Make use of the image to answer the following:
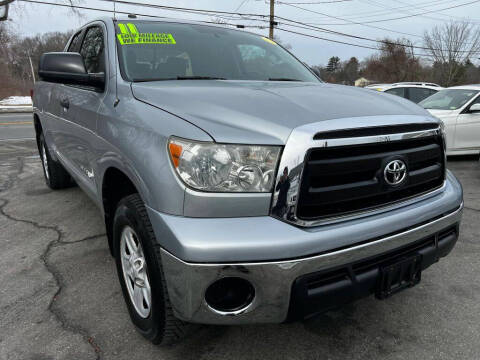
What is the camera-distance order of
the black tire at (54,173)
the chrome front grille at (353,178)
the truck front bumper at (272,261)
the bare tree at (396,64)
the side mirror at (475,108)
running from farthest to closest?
1. the bare tree at (396,64)
2. the side mirror at (475,108)
3. the black tire at (54,173)
4. the chrome front grille at (353,178)
5. the truck front bumper at (272,261)

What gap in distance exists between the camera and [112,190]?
2375 mm

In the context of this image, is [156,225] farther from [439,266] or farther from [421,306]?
[439,266]

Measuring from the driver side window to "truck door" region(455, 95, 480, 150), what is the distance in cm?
620

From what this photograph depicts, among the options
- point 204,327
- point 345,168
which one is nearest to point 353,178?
point 345,168

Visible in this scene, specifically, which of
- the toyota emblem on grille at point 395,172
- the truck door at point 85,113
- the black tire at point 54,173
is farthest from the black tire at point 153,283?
the black tire at point 54,173

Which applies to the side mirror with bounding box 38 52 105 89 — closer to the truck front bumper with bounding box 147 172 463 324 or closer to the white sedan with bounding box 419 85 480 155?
the truck front bumper with bounding box 147 172 463 324

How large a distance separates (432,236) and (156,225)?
138cm

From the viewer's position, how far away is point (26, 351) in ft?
6.72

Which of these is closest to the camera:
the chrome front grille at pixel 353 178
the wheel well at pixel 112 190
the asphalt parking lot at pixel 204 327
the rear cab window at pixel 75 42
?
the chrome front grille at pixel 353 178

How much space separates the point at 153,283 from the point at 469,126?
6.87 metres

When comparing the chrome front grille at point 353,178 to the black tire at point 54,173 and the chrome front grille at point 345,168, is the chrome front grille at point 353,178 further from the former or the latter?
the black tire at point 54,173

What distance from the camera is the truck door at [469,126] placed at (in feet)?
22.2

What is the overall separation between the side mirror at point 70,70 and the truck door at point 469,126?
21.2ft

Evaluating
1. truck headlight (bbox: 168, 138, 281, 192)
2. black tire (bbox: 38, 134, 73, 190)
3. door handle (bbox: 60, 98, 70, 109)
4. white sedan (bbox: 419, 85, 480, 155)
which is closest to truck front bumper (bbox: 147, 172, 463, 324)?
truck headlight (bbox: 168, 138, 281, 192)
